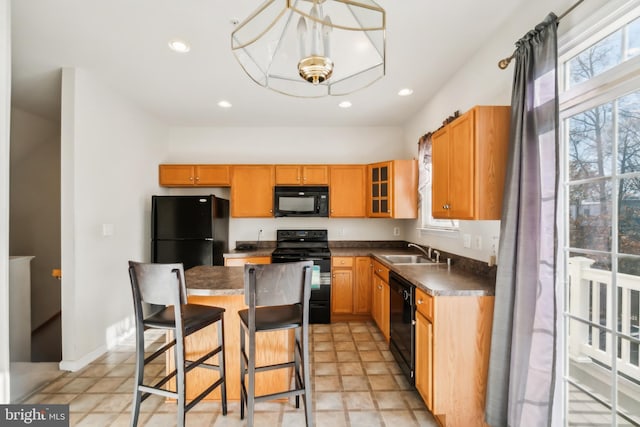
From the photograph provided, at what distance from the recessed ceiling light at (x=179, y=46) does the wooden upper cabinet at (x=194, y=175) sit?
1845 millimetres

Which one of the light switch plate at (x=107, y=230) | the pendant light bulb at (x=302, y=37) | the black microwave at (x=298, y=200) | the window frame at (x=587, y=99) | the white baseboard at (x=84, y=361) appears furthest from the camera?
the black microwave at (x=298, y=200)

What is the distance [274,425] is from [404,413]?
889mm

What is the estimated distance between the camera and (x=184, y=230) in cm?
348

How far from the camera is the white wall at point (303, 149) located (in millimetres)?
4301

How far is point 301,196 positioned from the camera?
396 centimetres

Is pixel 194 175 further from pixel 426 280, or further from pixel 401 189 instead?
pixel 426 280

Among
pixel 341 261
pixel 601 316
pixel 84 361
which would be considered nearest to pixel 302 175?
pixel 341 261

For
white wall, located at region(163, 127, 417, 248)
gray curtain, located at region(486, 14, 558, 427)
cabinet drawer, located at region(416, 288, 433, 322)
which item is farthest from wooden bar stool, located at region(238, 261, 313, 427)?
white wall, located at region(163, 127, 417, 248)

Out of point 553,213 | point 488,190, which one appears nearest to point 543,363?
point 553,213

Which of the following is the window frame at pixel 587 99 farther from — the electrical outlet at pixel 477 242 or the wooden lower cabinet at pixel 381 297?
the wooden lower cabinet at pixel 381 297

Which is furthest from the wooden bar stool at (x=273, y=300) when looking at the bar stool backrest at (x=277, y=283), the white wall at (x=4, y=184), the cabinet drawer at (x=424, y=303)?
the white wall at (x=4, y=184)

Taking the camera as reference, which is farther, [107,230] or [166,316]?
[107,230]

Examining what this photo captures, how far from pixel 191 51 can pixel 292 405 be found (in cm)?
284

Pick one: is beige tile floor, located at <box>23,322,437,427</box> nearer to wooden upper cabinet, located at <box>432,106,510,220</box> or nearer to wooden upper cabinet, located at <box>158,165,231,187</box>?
wooden upper cabinet, located at <box>432,106,510,220</box>
